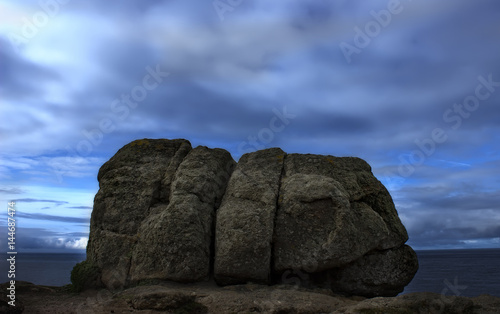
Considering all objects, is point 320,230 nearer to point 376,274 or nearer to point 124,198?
point 376,274

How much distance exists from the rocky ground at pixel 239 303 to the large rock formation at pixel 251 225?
923 millimetres

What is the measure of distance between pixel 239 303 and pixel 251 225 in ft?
9.16

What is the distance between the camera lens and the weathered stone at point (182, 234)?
12719 mm

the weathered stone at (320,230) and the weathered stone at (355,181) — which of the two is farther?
the weathered stone at (355,181)

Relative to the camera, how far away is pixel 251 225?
13102mm

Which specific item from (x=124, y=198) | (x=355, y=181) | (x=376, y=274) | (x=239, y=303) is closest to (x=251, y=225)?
(x=239, y=303)

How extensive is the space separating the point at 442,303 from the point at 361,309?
7.62 feet

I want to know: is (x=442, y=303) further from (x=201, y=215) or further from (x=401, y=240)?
(x=201, y=215)

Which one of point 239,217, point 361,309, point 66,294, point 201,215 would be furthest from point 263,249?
point 66,294

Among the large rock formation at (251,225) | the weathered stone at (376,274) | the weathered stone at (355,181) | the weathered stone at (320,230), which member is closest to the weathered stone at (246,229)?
the large rock formation at (251,225)

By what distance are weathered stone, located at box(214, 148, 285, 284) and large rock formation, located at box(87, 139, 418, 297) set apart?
0.03 m

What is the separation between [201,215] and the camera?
44.6 ft

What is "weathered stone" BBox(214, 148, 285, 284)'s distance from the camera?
12750mm

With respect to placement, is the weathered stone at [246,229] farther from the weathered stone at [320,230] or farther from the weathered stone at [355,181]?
the weathered stone at [355,181]
